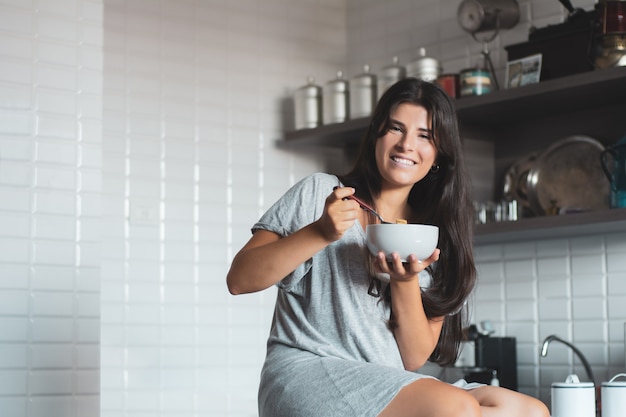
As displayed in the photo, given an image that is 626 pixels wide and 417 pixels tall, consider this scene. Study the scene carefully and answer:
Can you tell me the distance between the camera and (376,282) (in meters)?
1.88

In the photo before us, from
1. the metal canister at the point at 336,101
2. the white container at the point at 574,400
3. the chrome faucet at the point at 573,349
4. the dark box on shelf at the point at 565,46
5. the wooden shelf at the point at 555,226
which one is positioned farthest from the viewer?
the metal canister at the point at 336,101

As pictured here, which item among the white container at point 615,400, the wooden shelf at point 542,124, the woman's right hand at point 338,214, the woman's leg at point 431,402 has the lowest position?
the white container at point 615,400

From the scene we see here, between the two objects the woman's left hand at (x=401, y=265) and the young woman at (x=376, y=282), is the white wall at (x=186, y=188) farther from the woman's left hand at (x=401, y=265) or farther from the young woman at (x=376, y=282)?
the woman's left hand at (x=401, y=265)

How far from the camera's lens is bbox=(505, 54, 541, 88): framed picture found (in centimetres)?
310

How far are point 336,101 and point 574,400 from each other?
1.63 m

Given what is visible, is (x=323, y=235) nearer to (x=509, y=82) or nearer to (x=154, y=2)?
(x=509, y=82)

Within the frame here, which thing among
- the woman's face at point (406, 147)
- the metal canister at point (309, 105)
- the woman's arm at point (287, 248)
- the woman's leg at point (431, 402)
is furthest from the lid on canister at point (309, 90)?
the woman's leg at point (431, 402)

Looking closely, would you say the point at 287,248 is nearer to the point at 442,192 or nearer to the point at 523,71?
the point at 442,192

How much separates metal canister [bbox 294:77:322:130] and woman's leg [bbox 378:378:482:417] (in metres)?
2.26

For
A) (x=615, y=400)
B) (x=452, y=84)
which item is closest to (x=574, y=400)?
(x=615, y=400)

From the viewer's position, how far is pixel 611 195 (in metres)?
3.00

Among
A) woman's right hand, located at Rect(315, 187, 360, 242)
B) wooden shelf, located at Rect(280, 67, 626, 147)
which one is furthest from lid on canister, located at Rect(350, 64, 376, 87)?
woman's right hand, located at Rect(315, 187, 360, 242)

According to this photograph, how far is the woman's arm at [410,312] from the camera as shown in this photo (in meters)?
1.75

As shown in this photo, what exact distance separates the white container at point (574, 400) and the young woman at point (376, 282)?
49 cm
